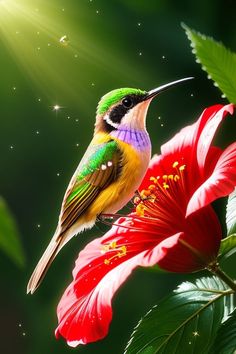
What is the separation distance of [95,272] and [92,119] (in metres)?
0.48

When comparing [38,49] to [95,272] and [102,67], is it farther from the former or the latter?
[95,272]

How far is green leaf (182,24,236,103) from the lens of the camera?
0.36m

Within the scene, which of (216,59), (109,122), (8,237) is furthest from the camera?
(109,122)

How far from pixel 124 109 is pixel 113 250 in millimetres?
144

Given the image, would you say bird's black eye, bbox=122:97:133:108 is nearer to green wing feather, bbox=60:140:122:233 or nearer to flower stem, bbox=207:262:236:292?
green wing feather, bbox=60:140:122:233

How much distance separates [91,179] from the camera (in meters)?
0.55

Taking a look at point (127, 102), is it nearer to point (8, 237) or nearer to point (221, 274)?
point (221, 274)

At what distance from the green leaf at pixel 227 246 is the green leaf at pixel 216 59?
89mm

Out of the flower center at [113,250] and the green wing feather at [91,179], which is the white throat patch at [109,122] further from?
the flower center at [113,250]

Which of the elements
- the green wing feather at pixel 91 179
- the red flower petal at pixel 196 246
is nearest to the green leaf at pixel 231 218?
the red flower petal at pixel 196 246

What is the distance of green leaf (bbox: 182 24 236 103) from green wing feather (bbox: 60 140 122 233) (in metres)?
0.19

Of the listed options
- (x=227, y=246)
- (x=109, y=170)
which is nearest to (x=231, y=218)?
(x=227, y=246)

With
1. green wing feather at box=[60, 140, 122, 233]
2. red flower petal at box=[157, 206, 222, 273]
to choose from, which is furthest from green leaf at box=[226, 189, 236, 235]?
green wing feather at box=[60, 140, 122, 233]

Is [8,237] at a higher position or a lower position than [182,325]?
higher
